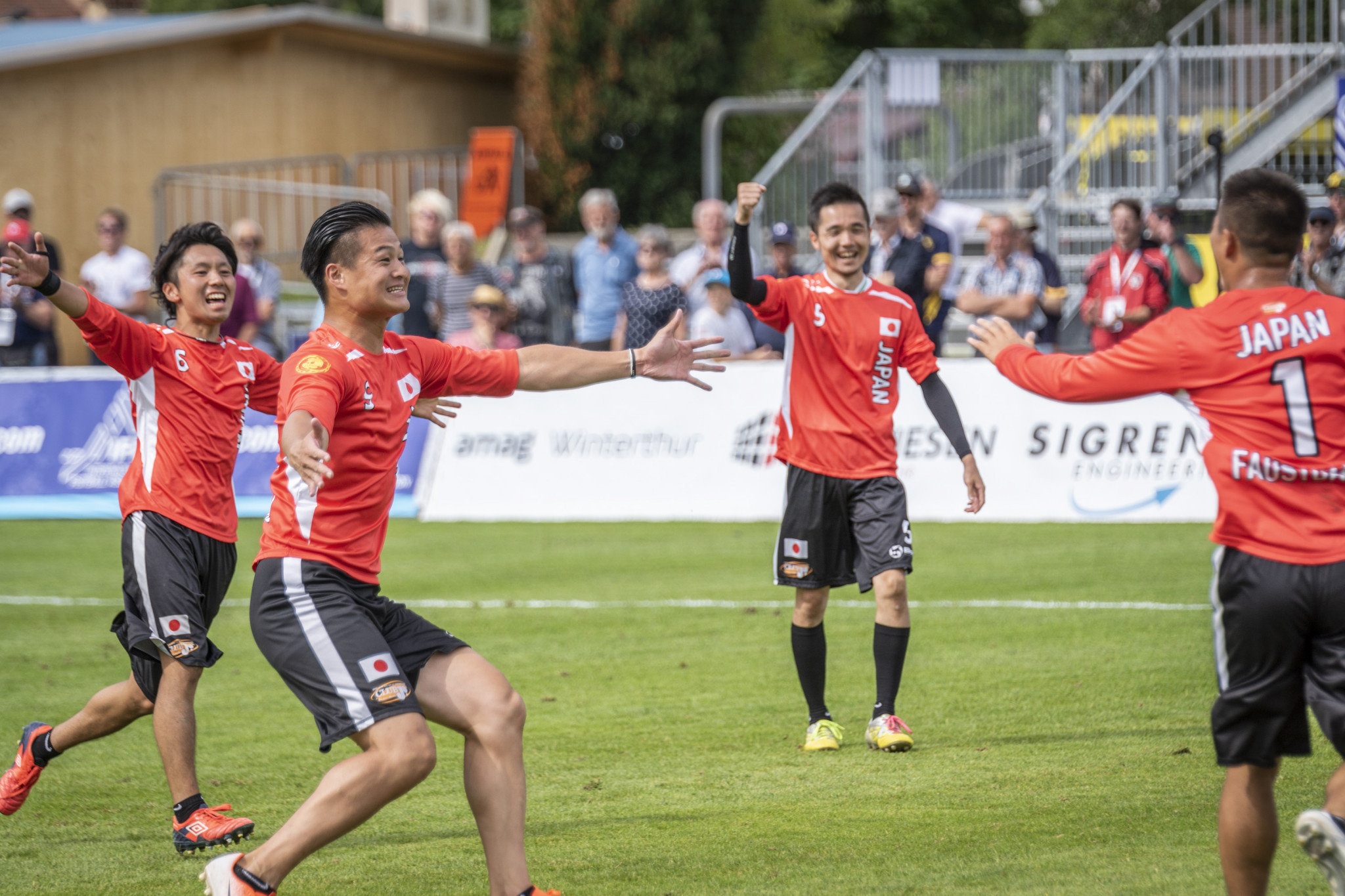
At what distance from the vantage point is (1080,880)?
4598mm

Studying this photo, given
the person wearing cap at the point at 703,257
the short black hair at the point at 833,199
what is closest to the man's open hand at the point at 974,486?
the short black hair at the point at 833,199

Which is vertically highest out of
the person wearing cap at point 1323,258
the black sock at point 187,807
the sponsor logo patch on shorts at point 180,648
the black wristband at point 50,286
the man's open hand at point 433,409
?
the person wearing cap at point 1323,258

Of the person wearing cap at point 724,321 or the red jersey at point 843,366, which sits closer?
the red jersey at point 843,366

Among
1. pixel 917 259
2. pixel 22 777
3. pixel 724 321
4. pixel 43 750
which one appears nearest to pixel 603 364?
pixel 43 750

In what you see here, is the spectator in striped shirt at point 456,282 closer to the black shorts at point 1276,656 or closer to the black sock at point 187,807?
the black sock at point 187,807

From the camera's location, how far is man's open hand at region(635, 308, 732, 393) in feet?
16.4

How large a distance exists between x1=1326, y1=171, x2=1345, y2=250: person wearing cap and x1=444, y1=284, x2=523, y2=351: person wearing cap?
7.48 m

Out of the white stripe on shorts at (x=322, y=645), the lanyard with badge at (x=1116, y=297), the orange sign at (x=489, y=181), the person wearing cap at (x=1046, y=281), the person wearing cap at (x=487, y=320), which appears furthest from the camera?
the orange sign at (x=489, y=181)

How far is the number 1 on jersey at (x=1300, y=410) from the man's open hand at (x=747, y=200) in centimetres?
269

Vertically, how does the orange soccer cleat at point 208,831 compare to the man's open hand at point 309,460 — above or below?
below

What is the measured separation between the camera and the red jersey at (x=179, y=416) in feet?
18.5

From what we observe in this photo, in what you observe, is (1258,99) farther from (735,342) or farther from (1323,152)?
(735,342)

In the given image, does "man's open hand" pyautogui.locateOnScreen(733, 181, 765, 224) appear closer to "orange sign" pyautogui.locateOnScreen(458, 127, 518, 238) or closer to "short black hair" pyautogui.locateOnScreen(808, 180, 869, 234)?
"short black hair" pyautogui.locateOnScreen(808, 180, 869, 234)

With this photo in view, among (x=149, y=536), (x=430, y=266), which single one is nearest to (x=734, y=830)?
(x=149, y=536)
